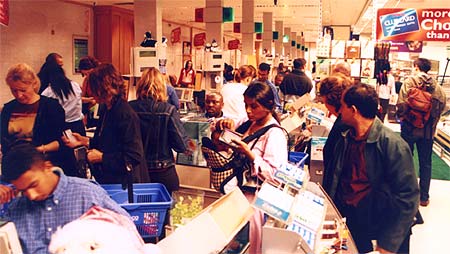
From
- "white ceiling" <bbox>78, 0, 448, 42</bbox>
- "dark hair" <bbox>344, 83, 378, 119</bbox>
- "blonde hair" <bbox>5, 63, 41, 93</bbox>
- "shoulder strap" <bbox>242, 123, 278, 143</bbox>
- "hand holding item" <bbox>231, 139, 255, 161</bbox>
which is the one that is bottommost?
"hand holding item" <bbox>231, 139, 255, 161</bbox>

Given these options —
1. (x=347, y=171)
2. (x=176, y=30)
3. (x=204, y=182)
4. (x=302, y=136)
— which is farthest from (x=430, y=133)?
(x=176, y=30)

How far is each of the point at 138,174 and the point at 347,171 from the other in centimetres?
132

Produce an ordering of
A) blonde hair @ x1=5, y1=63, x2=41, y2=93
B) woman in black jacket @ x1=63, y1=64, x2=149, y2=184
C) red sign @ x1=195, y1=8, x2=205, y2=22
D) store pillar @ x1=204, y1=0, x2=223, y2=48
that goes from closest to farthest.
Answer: woman in black jacket @ x1=63, y1=64, x2=149, y2=184, blonde hair @ x1=5, y1=63, x2=41, y2=93, store pillar @ x1=204, y1=0, x2=223, y2=48, red sign @ x1=195, y1=8, x2=205, y2=22

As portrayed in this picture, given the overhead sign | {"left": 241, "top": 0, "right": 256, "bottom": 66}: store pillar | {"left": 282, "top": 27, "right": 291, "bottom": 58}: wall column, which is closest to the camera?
the overhead sign

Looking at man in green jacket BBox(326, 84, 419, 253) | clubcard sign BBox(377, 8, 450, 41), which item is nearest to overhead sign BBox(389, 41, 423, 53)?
clubcard sign BBox(377, 8, 450, 41)

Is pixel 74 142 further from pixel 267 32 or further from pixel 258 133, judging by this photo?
pixel 267 32

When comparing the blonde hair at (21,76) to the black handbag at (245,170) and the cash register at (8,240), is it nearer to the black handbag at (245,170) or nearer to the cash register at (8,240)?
the black handbag at (245,170)

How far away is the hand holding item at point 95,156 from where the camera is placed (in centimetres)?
296

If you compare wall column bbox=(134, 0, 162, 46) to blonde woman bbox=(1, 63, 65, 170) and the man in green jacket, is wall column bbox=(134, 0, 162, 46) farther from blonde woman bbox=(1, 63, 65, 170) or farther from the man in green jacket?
the man in green jacket

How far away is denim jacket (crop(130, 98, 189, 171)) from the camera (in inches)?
136

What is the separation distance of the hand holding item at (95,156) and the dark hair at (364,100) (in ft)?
4.99

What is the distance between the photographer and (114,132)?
2949mm

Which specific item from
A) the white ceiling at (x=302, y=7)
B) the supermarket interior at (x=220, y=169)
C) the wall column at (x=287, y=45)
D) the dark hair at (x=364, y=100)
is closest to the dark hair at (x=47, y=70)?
the supermarket interior at (x=220, y=169)

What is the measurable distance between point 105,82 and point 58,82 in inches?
77.4
